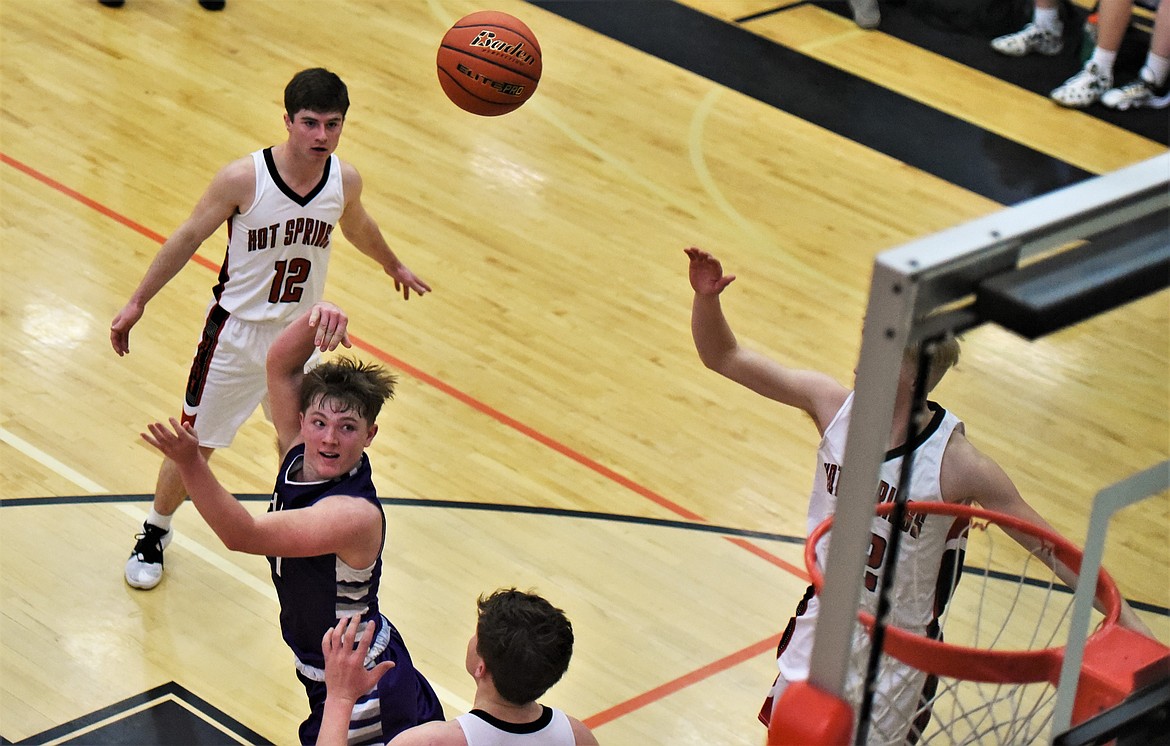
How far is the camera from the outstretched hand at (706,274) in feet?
14.3

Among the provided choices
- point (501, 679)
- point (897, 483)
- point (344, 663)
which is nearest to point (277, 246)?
point (344, 663)

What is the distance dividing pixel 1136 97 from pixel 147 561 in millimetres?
7529

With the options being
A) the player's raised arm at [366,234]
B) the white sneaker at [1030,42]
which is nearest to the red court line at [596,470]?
the player's raised arm at [366,234]

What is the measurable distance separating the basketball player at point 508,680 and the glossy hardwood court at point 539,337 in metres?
1.65

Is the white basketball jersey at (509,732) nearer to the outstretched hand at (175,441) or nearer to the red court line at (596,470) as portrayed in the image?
the outstretched hand at (175,441)

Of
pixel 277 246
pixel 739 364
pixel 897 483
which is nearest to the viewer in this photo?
pixel 897 483

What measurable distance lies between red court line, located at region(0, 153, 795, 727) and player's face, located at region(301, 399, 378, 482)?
1.64m

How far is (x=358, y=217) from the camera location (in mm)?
5875

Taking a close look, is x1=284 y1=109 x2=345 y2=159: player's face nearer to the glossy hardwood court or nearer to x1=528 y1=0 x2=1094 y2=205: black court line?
the glossy hardwood court

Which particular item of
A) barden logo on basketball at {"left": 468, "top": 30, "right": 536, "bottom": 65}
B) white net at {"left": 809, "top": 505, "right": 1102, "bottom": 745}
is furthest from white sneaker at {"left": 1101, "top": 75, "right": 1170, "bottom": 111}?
barden logo on basketball at {"left": 468, "top": 30, "right": 536, "bottom": 65}

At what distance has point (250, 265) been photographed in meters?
5.67

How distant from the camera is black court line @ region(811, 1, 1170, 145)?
1051cm

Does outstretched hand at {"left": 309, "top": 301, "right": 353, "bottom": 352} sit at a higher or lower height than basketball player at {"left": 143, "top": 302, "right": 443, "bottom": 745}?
higher

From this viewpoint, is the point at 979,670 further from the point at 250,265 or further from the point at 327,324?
the point at 250,265
